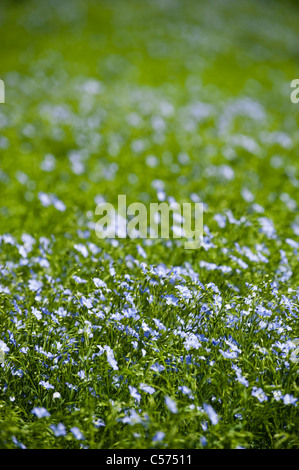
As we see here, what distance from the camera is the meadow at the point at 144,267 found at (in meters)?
2.94

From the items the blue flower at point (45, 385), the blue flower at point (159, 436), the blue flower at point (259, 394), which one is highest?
the blue flower at point (45, 385)

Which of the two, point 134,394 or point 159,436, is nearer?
point 159,436

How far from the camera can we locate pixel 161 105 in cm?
1050

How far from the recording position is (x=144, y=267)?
3.71 metres

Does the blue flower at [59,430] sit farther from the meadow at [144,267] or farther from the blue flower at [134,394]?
the blue flower at [134,394]

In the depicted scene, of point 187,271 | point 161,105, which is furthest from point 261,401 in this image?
point 161,105

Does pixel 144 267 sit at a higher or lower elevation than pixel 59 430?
higher

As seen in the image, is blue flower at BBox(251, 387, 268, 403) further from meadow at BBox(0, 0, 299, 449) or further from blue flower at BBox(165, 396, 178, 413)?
blue flower at BBox(165, 396, 178, 413)

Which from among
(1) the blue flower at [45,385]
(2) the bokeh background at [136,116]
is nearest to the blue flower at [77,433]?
(1) the blue flower at [45,385]

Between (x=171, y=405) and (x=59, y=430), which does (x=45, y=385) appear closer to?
(x=59, y=430)

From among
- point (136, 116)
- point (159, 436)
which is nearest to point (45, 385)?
point (159, 436)

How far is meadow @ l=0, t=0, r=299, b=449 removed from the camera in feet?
9.63


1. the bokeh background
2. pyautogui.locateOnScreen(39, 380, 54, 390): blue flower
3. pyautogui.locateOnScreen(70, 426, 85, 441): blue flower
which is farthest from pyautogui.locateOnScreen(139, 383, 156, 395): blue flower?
the bokeh background

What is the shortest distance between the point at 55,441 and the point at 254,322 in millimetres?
1644
